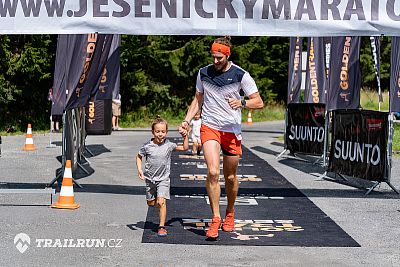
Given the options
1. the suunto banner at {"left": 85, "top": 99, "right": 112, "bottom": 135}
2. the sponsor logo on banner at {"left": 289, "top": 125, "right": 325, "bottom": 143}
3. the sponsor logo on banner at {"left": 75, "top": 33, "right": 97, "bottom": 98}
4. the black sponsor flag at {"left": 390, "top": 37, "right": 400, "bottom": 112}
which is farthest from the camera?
the black sponsor flag at {"left": 390, "top": 37, "right": 400, "bottom": 112}

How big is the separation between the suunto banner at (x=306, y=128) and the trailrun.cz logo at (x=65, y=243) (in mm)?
9989

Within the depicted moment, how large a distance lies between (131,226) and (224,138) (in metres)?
1.63

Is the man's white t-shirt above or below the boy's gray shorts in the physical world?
above

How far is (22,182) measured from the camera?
1476 cm

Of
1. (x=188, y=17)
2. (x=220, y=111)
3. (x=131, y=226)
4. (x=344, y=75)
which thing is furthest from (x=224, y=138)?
(x=344, y=75)

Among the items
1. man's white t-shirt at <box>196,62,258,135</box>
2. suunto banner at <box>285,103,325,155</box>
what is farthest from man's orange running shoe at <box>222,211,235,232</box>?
suunto banner at <box>285,103,325,155</box>

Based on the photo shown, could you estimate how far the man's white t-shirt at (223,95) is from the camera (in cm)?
970

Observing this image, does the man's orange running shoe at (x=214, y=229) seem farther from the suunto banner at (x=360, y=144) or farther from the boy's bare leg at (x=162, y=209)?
the suunto banner at (x=360, y=144)

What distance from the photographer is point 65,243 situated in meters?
9.08

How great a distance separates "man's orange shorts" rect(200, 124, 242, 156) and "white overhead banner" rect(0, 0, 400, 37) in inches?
102

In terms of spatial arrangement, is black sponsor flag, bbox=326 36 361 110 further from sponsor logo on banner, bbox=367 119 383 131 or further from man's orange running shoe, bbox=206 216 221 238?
man's orange running shoe, bbox=206 216 221 238

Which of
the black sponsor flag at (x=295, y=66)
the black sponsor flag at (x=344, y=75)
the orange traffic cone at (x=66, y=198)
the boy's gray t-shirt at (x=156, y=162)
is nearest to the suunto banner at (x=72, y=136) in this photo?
the orange traffic cone at (x=66, y=198)

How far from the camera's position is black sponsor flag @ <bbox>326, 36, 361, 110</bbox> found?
837 inches

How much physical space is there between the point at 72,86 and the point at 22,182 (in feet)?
6.75
